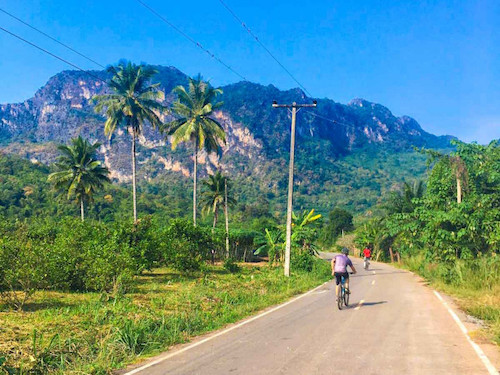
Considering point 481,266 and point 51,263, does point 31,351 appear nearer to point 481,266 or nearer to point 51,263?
point 51,263

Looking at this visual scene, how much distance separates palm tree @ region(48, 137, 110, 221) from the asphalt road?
37.9m

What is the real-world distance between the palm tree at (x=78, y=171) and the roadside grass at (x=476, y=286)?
36044mm

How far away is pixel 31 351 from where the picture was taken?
6.54 m

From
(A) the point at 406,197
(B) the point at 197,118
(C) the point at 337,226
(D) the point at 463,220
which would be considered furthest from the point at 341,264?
(C) the point at 337,226

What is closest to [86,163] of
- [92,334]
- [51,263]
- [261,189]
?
[51,263]

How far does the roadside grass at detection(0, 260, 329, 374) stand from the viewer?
20.9ft

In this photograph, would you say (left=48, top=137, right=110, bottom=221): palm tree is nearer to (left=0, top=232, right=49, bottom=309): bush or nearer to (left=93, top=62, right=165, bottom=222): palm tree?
(left=93, top=62, right=165, bottom=222): palm tree

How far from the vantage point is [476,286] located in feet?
49.9

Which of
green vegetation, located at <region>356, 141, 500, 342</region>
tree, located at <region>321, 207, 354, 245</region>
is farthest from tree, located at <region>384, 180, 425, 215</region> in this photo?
tree, located at <region>321, 207, 354, 245</region>

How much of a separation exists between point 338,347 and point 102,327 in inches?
186

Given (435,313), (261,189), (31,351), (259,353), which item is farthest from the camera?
(261,189)

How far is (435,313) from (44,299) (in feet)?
38.1

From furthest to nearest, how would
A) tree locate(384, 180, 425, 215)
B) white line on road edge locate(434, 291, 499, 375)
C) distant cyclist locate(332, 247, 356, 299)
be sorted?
tree locate(384, 180, 425, 215), distant cyclist locate(332, 247, 356, 299), white line on road edge locate(434, 291, 499, 375)

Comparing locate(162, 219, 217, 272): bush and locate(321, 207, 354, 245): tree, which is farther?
locate(321, 207, 354, 245): tree
